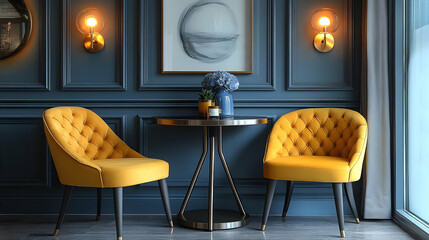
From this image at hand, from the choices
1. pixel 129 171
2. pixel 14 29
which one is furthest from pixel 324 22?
pixel 14 29

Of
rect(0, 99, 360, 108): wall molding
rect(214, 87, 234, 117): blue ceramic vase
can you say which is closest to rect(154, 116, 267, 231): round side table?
rect(214, 87, 234, 117): blue ceramic vase

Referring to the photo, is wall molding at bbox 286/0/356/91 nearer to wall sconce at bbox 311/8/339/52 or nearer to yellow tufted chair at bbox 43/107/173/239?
wall sconce at bbox 311/8/339/52

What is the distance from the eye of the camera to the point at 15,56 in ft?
11.6

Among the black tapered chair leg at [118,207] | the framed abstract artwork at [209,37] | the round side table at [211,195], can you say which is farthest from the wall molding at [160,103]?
the black tapered chair leg at [118,207]

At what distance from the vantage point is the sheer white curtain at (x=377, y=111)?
3326 mm

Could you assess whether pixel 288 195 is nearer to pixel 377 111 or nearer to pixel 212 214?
pixel 212 214

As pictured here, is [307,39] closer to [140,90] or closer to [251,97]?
[251,97]

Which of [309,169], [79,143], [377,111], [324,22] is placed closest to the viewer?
[309,169]

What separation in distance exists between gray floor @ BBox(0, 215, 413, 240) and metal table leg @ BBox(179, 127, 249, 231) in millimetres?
50

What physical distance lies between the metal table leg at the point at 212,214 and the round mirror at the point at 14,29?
5.24 ft

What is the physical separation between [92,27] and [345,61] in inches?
76.6

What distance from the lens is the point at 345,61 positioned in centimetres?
354

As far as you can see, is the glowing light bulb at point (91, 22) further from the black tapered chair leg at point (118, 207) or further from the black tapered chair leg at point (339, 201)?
the black tapered chair leg at point (339, 201)

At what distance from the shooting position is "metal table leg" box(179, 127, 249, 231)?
9.98 ft
